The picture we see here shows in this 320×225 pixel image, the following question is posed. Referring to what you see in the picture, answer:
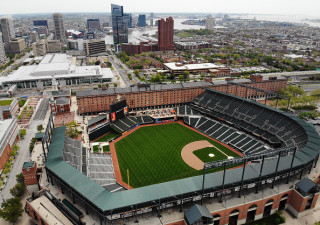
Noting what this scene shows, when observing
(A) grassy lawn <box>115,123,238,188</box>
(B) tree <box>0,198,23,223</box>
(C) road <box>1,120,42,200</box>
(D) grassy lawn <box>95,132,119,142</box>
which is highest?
(B) tree <box>0,198,23,223</box>

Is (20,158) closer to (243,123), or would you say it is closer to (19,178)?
(19,178)

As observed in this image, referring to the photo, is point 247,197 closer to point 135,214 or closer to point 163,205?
point 163,205

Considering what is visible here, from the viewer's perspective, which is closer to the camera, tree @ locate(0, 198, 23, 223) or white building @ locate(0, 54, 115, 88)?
tree @ locate(0, 198, 23, 223)

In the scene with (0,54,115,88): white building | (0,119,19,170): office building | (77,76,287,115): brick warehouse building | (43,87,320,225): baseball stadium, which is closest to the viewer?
(43,87,320,225): baseball stadium

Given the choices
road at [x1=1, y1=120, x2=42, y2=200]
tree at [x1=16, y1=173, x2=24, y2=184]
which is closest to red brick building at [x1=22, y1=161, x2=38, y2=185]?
tree at [x1=16, y1=173, x2=24, y2=184]

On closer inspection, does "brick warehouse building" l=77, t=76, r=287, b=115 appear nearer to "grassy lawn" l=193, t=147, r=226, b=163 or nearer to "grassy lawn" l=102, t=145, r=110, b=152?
"grassy lawn" l=102, t=145, r=110, b=152
